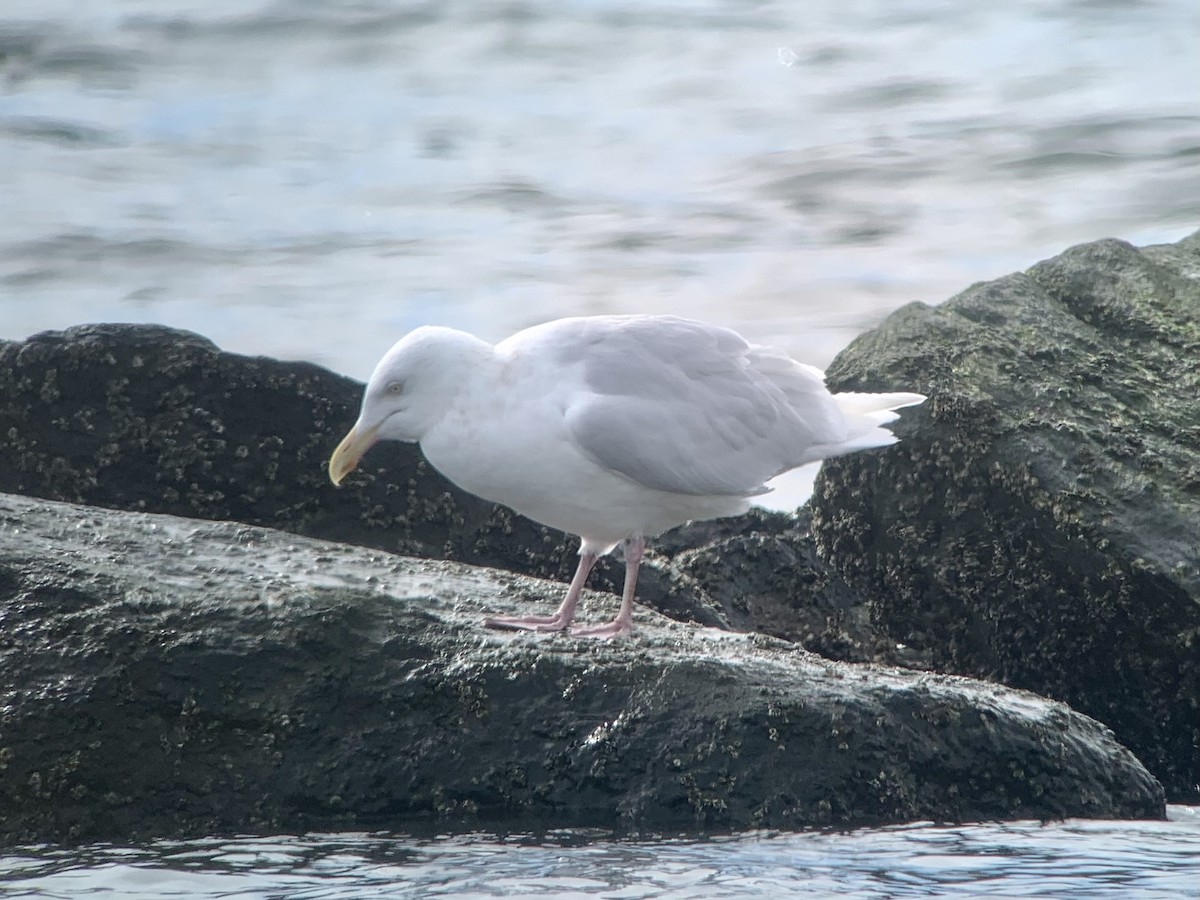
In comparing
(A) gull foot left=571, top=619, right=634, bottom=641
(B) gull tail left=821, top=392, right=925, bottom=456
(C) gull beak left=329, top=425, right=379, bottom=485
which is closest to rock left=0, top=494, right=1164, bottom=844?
(A) gull foot left=571, top=619, right=634, bottom=641

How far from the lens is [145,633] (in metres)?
4.52

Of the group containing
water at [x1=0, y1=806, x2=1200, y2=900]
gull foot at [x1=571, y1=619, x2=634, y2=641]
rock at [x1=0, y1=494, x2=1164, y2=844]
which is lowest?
water at [x1=0, y1=806, x2=1200, y2=900]

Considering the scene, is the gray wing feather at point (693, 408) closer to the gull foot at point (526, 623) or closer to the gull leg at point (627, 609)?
the gull leg at point (627, 609)

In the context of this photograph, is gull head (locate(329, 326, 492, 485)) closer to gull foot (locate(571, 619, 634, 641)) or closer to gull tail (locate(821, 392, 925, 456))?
gull foot (locate(571, 619, 634, 641))

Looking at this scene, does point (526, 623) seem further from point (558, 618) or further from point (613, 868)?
point (613, 868)

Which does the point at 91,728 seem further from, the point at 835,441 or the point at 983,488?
the point at 983,488

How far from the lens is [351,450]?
543 centimetres

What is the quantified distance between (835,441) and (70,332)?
10.9 feet

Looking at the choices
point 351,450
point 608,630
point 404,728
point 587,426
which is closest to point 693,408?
point 587,426

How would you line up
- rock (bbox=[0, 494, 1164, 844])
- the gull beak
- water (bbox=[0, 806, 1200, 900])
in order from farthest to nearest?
the gull beak, rock (bbox=[0, 494, 1164, 844]), water (bbox=[0, 806, 1200, 900])

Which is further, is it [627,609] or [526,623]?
[627,609]

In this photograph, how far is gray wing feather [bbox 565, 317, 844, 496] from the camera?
5.38 metres

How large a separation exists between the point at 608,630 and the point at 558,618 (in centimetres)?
18

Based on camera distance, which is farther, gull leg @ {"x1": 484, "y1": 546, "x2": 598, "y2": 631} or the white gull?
the white gull
